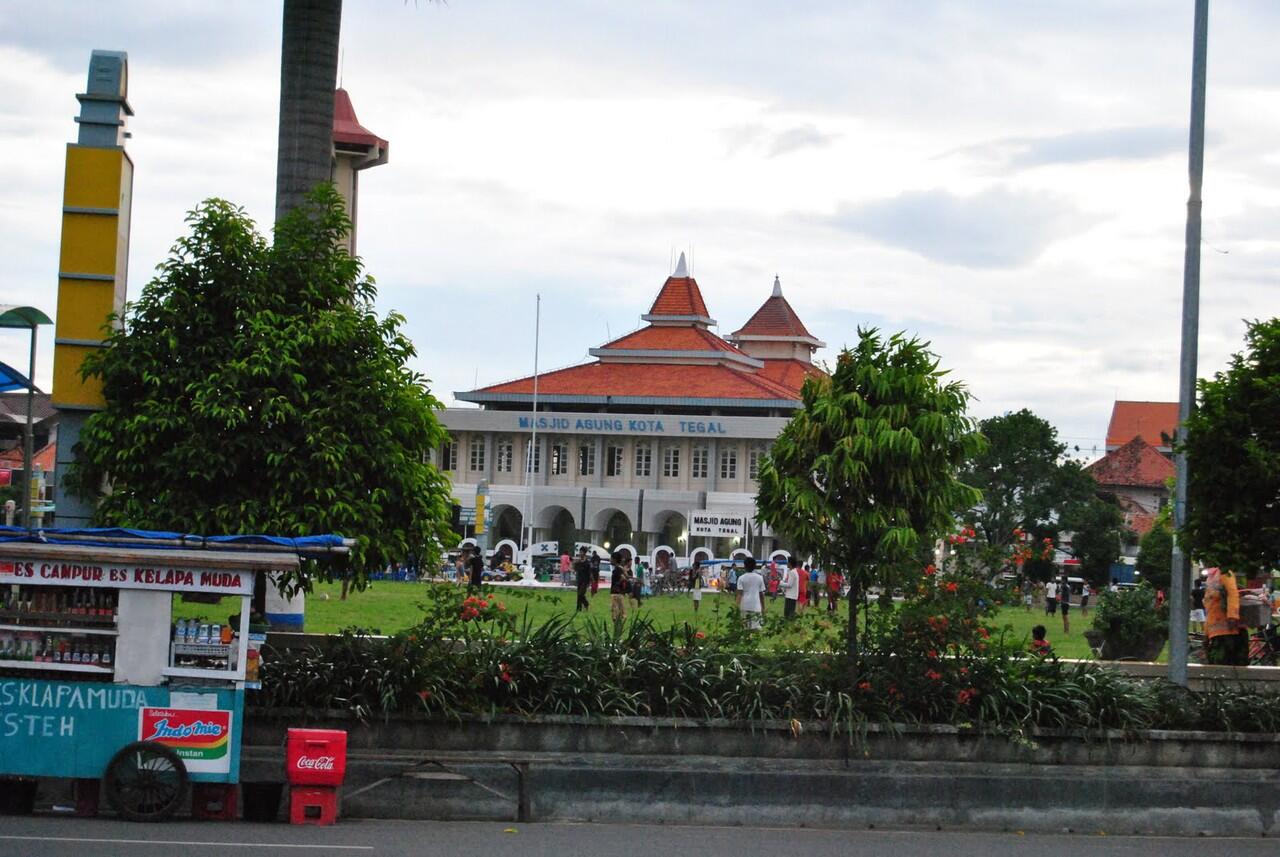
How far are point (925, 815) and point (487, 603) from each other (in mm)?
4276

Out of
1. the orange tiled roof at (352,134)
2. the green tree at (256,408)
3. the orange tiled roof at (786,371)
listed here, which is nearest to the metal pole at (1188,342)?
the green tree at (256,408)

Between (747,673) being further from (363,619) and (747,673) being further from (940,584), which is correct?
(363,619)

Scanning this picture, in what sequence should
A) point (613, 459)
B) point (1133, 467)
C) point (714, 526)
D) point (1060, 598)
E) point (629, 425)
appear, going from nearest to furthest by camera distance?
point (1060, 598) < point (714, 526) < point (629, 425) < point (613, 459) < point (1133, 467)

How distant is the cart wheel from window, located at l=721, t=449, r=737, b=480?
283 ft

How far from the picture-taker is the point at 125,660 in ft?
39.3

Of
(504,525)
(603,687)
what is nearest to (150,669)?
(603,687)

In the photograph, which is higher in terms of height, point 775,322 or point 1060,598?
point 775,322

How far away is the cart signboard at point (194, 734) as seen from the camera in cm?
1190

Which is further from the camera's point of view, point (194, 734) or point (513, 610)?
point (513, 610)

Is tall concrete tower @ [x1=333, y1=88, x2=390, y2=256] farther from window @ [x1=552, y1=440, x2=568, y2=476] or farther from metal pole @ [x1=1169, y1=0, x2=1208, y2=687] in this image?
window @ [x1=552, y1=440, x2=568, y2=476]

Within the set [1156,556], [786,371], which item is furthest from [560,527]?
[1156,556]

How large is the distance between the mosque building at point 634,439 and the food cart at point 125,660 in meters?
80.9

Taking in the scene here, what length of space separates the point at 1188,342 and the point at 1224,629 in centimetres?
462

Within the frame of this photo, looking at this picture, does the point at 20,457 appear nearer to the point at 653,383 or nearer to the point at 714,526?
the point at 653,383
